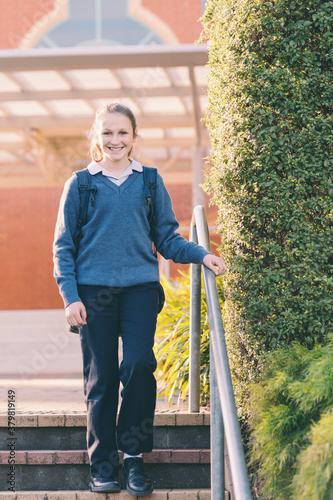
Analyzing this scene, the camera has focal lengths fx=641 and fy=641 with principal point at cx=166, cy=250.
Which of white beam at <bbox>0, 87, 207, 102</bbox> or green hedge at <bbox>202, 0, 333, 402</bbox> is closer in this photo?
green hedge at <bbox>202, 0, 333, 402</bbox>

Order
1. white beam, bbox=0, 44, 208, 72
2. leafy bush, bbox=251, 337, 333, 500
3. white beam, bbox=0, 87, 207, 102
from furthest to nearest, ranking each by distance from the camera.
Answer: white beam, bbox=0, 87, 207, 102 < white beam, bbox=0, 44, 208, 72 < leafy bush, bbox=251, 337, 333, 500

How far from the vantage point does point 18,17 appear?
47.3 ft

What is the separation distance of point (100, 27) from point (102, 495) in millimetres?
12709

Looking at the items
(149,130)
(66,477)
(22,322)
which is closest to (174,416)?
(66,477)

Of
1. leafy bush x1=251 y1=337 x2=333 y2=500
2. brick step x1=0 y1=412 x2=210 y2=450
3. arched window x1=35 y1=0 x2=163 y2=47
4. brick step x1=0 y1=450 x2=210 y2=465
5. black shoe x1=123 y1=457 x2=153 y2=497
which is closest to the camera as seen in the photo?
leafy bush x1=251 y1=337 x2=333 y2=500

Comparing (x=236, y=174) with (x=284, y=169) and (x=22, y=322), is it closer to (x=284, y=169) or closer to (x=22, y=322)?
(x=284, y=169)

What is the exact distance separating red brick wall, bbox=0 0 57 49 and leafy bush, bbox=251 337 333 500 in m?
13.3

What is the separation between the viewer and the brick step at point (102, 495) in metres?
2.58

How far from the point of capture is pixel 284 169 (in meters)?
2.62

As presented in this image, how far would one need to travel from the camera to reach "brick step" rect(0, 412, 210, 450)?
2.93 meters

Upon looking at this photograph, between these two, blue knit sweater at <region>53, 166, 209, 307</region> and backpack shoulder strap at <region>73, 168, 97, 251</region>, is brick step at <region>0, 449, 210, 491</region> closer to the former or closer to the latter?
blue knit sweater at <region>53, 166, 209, 307</region>

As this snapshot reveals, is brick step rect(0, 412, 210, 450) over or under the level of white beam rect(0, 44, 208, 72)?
under

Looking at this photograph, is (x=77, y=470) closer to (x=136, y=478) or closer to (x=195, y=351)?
(x=136, y=478)

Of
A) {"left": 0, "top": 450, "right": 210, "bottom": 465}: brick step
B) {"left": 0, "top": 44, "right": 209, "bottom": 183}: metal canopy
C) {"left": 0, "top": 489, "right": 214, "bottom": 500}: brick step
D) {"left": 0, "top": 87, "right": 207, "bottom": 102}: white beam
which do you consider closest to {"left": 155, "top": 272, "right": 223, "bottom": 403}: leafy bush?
{"left": 0, "top": 450, "right": 210, "bottom": 465}: brick step
